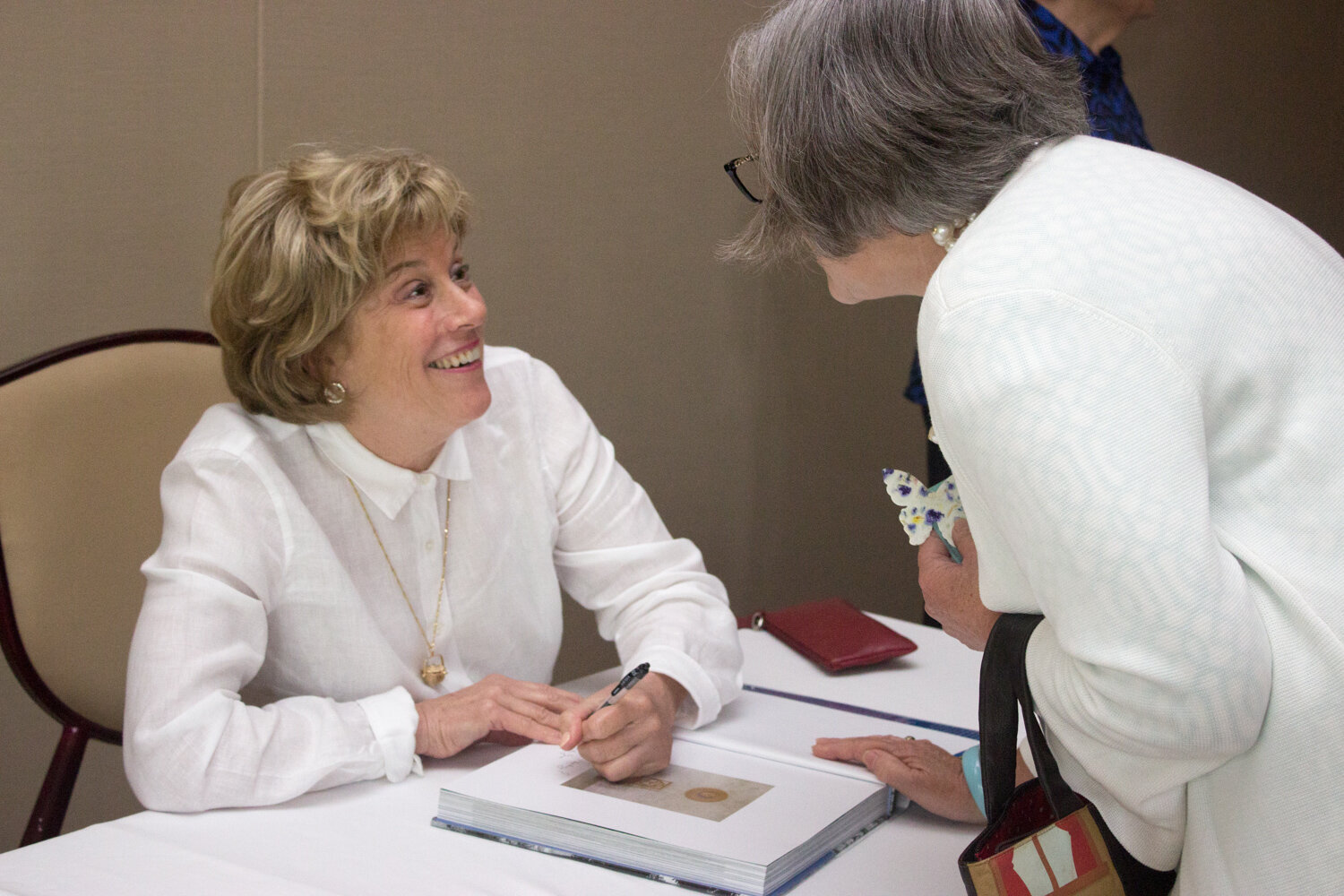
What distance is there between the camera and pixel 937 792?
1359 millimetres

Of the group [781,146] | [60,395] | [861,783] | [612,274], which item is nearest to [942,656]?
[861,783]

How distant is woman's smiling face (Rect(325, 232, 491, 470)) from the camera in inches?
70.4

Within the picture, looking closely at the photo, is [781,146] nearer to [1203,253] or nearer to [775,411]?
[1203,253]

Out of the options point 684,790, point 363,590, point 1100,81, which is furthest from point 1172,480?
point 1100,81

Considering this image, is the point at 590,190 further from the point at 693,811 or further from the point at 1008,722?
the point at 1008,722

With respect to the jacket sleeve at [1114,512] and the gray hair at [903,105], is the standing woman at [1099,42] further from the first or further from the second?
the jacket sleeve at [1114,512]

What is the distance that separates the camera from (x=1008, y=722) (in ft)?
3.43

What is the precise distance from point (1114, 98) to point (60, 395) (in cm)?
192

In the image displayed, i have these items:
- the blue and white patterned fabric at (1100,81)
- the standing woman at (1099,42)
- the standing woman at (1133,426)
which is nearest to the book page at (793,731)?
the standing woman at (1133,426)

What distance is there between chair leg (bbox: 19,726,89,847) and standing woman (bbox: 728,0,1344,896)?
1.42m

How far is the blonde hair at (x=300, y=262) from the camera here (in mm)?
1719

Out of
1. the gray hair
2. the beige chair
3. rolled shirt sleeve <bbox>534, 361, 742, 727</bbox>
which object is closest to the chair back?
the beige chair

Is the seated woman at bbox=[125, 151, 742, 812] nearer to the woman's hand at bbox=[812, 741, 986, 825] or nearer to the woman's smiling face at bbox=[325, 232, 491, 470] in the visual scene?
the woman's smiling face at bbox=[325, 232, 491, 470]

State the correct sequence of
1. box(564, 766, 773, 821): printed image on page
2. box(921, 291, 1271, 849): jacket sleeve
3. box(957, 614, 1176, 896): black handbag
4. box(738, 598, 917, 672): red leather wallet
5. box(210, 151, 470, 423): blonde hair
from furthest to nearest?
box(738, 598, 917, 672): red leather wallet < box(210, 151, 470, 423): blonde hair < box(564, 766, 773, 821): printed image on page < box(957, 614, 1176, 896): black handbag < box(921, 291, 1271, 849): jacket sleeve
